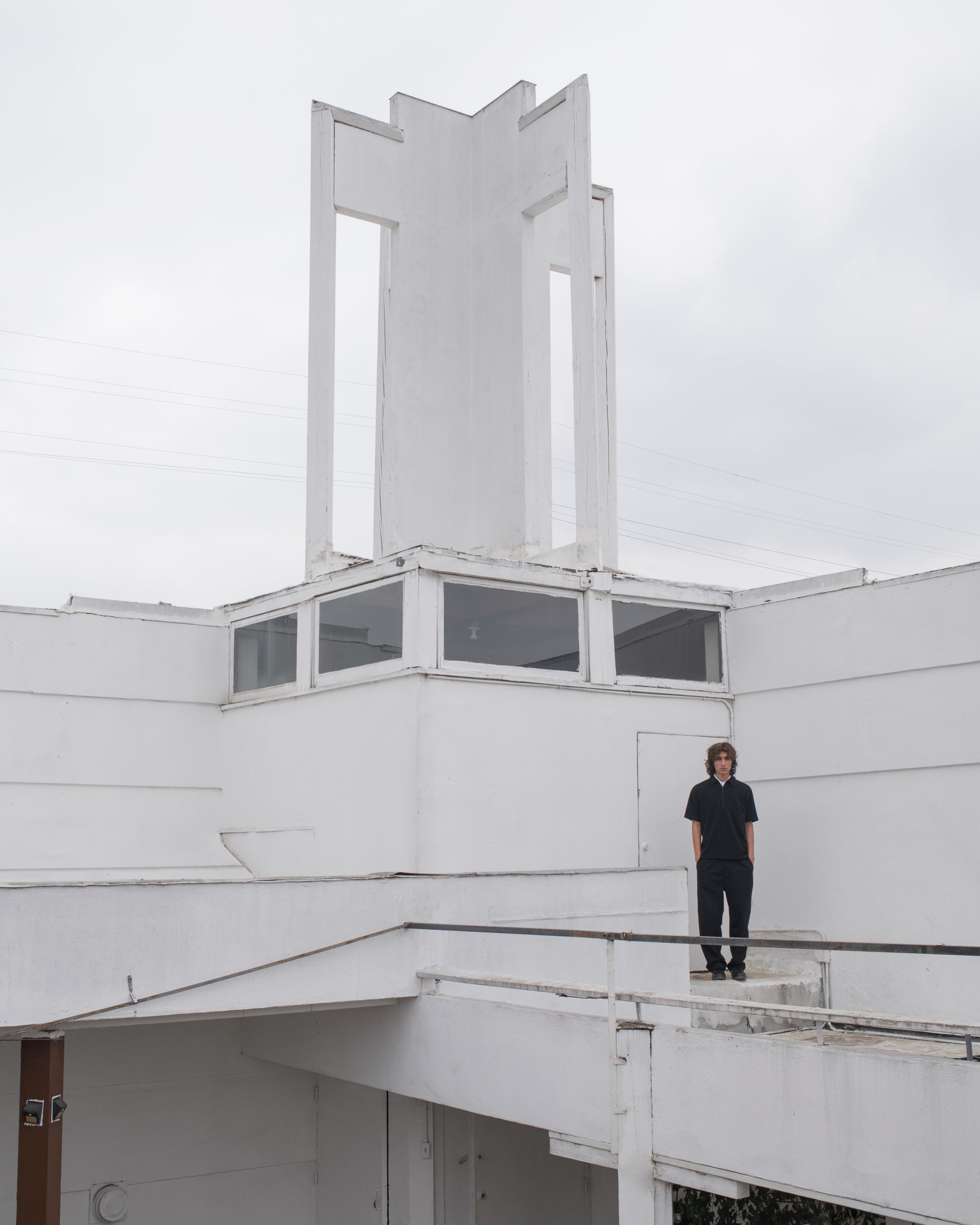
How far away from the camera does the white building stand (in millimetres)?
6426

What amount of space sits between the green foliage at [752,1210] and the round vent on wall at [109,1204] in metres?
3.92

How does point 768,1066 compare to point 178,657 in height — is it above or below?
below

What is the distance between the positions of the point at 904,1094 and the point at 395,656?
428 cm

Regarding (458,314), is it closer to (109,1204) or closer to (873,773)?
(873,773)

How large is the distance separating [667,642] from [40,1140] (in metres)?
5.24

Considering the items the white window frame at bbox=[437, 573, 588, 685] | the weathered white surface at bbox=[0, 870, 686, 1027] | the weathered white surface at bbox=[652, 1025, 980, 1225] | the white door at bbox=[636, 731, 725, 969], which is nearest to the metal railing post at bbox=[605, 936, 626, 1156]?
the weathered white surface at bbox=[652, 1025, 980, 1225]

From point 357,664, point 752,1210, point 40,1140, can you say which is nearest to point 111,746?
point 357,664

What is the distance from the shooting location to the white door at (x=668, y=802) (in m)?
8.69

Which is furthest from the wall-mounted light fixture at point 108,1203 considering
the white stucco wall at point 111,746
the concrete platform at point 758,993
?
the concrete platform at point 758,993

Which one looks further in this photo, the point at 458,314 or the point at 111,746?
the point at 458,314

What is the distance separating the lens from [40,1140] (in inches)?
244

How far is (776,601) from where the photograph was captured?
29.8ft

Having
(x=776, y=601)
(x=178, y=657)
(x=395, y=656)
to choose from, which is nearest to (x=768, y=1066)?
(x=395, y=656)

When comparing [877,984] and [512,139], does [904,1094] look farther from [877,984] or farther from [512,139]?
[512,139]
